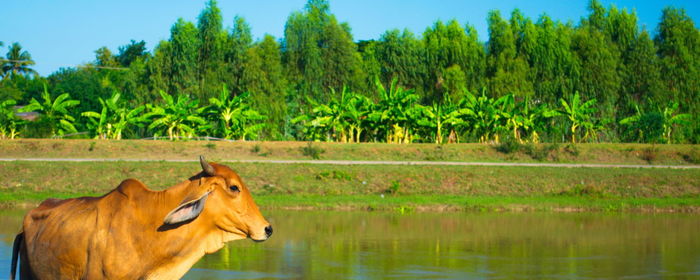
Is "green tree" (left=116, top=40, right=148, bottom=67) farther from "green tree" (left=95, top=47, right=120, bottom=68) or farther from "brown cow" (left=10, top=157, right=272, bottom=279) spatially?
"brown cow" (left=10, top=157, right=272, bottom=279)

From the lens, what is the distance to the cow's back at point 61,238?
4852 mm

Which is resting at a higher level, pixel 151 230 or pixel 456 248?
pixel 151 230

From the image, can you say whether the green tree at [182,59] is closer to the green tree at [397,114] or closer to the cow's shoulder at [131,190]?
the green tree at [397,114]

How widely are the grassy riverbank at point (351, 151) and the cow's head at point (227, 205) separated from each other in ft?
71.1

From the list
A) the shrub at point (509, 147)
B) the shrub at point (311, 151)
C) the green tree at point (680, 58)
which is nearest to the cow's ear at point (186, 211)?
the shrub at point (311, 151)

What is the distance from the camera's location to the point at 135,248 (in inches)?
189

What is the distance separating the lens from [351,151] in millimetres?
28203

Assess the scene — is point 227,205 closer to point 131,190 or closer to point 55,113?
point 131,190

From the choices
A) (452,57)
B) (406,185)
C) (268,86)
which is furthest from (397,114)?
(406,185)

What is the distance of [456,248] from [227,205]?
30.2 feet

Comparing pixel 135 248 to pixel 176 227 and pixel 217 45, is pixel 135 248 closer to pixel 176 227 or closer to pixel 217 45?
pixel 176 227

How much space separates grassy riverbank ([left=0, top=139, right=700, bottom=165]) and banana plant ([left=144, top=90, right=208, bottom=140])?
2.62 m

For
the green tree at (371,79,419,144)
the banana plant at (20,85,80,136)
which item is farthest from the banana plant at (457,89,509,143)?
the banana plant at (20,85,80,136)

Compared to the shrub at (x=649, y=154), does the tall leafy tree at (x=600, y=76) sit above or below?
above
